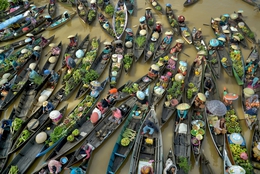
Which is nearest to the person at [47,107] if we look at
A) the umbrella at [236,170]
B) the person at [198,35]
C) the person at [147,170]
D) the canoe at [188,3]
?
the person at [147,170]

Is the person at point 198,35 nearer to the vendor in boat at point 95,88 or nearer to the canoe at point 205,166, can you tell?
the vendor in boat at point 95,88

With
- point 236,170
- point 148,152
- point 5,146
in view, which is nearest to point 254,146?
point 236,170

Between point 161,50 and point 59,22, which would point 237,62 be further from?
point 59,22

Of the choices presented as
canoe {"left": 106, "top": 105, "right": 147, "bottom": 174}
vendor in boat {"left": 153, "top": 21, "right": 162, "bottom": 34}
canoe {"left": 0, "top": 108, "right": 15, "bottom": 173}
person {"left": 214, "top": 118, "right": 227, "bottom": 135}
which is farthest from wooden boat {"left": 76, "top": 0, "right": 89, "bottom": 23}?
person {"left": 214, "top": 118, "right": 227, "bottom": 135}

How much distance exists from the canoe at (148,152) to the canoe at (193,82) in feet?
9.04

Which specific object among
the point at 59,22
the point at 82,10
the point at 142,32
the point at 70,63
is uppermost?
the point at 82,10

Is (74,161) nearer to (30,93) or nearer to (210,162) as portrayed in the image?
(30,93)

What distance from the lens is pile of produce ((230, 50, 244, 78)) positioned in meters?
12.9

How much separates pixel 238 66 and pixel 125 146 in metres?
9.45

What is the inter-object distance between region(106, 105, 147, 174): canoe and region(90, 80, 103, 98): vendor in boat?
259 cm

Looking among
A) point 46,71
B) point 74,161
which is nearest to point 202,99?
point 74,161

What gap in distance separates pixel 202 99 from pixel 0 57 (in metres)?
14.3

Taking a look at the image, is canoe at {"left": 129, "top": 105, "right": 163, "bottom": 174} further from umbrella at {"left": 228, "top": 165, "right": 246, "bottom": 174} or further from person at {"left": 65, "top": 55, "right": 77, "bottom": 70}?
person at {"left": 65, "top": 55, "right": 77, "bottom": 70}

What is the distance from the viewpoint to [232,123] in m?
10.5
